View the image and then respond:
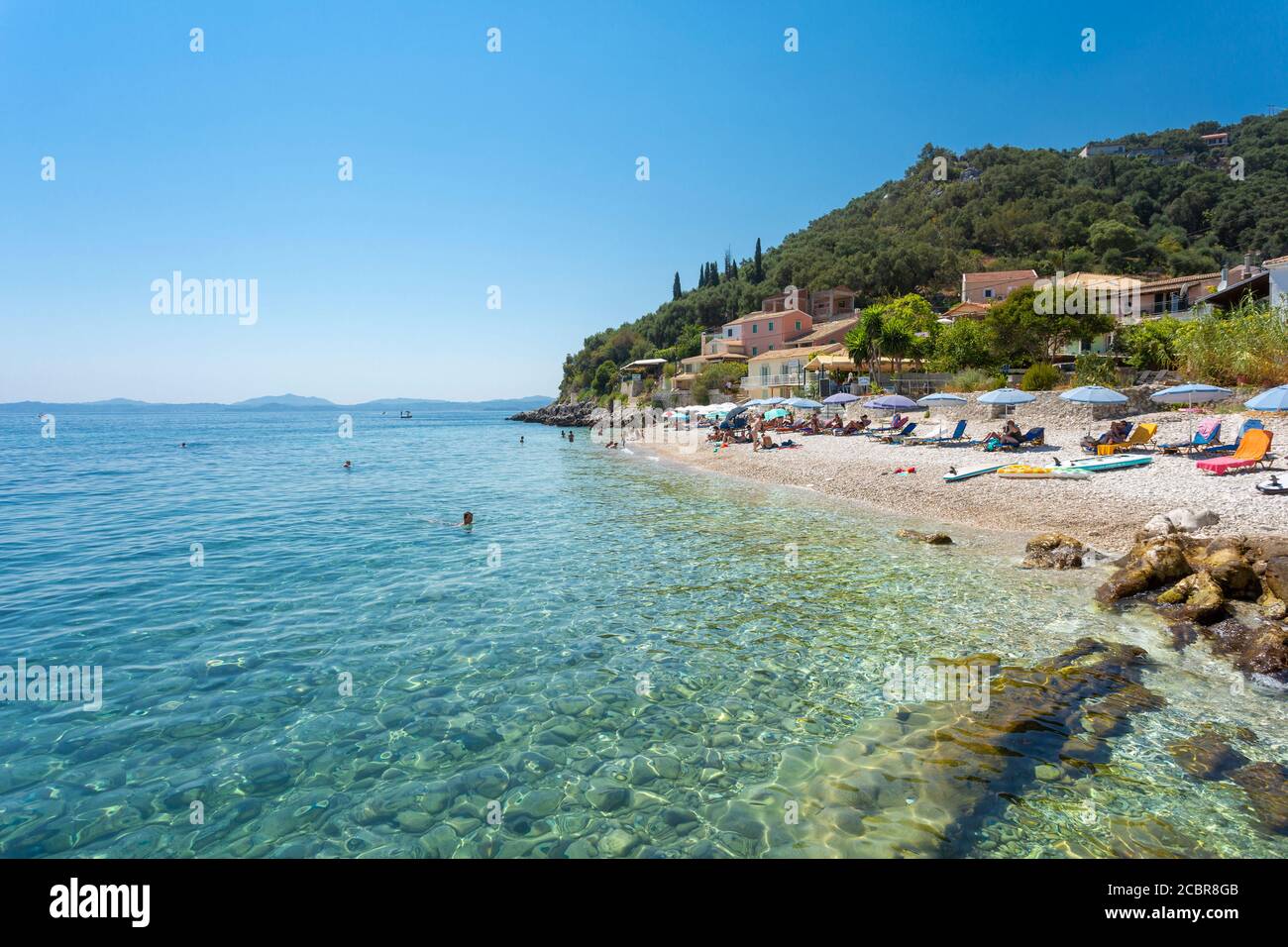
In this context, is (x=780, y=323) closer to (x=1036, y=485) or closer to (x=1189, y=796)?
(x=1036, y=485)

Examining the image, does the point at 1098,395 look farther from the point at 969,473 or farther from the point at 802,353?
the point at 802,353

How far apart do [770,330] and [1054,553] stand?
2382 inches

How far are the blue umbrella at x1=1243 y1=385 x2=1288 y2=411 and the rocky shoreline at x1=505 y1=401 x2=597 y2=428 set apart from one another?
69.6 metres

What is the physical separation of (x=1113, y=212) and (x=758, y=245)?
46.2 meters

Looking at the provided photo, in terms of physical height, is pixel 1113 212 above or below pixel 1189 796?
above

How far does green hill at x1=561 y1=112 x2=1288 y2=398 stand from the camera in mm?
70625

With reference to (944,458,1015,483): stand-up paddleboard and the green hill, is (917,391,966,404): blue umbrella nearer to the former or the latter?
(944,458,1015,483): stand-up paddleboard

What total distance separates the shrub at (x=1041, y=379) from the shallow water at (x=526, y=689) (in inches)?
745

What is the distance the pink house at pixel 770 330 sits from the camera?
6831 centimetres

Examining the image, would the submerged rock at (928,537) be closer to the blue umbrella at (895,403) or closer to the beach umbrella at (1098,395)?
the beach umbrella at (1098,395)

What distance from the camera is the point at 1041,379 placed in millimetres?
29453

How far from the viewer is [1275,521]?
38.7 ft

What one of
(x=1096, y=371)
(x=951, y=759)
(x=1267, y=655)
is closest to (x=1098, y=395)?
(x=1096, y=371)
